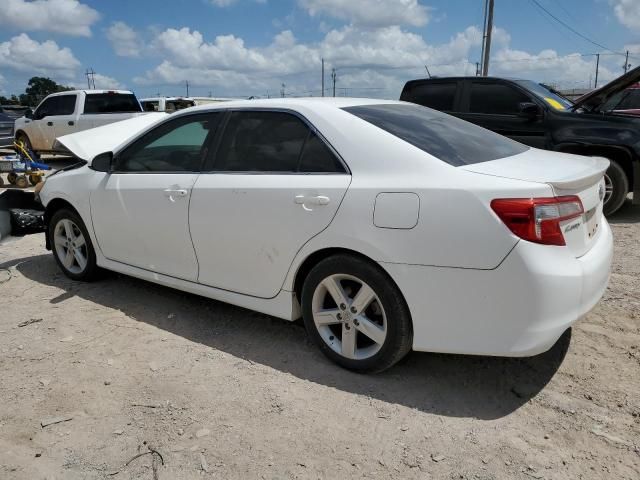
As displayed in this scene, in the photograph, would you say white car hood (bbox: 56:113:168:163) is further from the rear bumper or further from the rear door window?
the rear door window

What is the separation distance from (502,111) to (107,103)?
10.3m

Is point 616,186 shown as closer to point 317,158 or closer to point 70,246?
point 317,158

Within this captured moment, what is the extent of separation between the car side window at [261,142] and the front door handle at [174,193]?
11.4 inches

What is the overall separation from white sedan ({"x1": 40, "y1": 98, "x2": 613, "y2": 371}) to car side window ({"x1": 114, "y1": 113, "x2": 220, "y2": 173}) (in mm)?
12

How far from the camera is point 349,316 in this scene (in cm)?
312

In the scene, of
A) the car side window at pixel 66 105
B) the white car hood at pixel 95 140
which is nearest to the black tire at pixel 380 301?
the white car hood at pixel 95 140

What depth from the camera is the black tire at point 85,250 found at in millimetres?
4748

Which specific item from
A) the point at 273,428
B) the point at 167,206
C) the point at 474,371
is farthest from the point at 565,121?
the point at 273,428

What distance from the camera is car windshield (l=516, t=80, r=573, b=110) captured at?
7.63m

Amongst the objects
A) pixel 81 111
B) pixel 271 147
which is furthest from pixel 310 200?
pixel 81 111

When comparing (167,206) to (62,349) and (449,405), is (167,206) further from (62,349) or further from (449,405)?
(449,405)

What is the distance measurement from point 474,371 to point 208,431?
1.57 m

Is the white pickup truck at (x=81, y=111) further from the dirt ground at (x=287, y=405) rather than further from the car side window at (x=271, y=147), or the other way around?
the car side window at (x=271, y=147)

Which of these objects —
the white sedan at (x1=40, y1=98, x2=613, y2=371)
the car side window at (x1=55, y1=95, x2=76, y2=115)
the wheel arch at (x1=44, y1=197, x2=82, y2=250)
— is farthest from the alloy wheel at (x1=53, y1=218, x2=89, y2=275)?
the car side window at (x1=55, y1=95, x2=76, y2=115)
